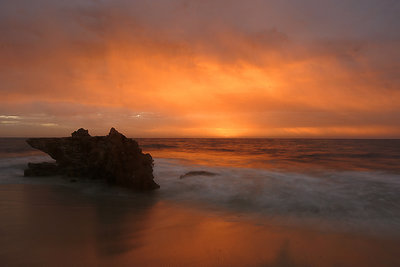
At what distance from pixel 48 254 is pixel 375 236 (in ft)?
18.5

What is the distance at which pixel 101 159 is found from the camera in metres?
8.84

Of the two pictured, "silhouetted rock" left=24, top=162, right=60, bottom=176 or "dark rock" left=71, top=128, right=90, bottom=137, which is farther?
"dark rock" left=71, top=128, right=90, bottom=137

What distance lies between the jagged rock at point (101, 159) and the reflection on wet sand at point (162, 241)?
216 cm

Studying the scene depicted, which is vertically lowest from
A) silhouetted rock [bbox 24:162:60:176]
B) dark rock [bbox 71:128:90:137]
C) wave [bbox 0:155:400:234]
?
wave [bbox 0:155:400:234]

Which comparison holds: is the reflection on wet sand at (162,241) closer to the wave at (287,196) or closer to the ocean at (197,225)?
the ocean at (197,225)

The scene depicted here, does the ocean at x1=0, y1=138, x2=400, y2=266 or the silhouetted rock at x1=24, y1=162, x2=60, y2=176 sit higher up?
the silhouetted rock at x1=24, y1=162, x2=60, y2=176

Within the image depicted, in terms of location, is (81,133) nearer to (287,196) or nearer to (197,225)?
(197,225)

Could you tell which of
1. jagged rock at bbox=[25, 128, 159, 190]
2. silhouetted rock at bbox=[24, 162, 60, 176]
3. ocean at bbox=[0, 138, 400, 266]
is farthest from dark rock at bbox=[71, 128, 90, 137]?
ocean at bbox=[0, 138, 400, 266]

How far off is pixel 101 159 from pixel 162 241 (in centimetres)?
590

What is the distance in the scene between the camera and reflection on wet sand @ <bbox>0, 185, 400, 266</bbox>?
3322 millimetres

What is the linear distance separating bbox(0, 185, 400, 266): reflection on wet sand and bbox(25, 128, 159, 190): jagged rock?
2.16 m

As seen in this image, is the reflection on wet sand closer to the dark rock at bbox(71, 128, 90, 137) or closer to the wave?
the wave

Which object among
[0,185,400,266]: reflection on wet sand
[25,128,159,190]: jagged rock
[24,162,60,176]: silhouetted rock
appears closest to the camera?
[0,185,400,266]: reflection on wet sand

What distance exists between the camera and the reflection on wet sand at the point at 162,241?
332 centimetres
